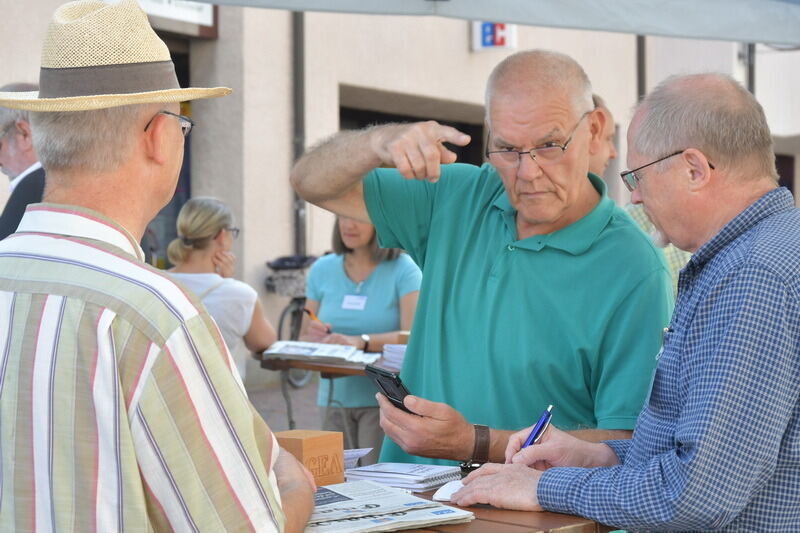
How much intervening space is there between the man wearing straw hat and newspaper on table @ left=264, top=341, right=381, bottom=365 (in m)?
3.72

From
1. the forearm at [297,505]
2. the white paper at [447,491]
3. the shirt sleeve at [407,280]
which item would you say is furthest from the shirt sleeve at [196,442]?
the shirt sleeve at [407,280]

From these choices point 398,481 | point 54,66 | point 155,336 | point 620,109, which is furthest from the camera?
point 620,109

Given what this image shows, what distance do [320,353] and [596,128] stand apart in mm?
2954

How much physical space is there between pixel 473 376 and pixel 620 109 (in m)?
13.5

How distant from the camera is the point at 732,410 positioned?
195 centimetres

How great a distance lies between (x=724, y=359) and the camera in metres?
1.97

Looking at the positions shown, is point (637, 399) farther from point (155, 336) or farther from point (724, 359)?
point (155, 336)

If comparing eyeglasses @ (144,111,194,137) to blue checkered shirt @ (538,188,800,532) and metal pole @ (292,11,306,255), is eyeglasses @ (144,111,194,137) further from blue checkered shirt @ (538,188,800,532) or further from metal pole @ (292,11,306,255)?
metal pole @ (292,11,306,255)

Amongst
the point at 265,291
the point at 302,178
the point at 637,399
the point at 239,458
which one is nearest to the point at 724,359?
the point at 637,399

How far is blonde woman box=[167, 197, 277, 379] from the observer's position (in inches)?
232

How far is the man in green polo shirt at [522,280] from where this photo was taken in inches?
106

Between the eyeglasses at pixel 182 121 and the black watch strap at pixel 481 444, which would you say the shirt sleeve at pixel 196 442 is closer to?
the eyeglasses at pixel 182 121

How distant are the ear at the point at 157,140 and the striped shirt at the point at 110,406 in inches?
9.3

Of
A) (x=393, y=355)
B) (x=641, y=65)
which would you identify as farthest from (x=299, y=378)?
(x=641, y=65)
